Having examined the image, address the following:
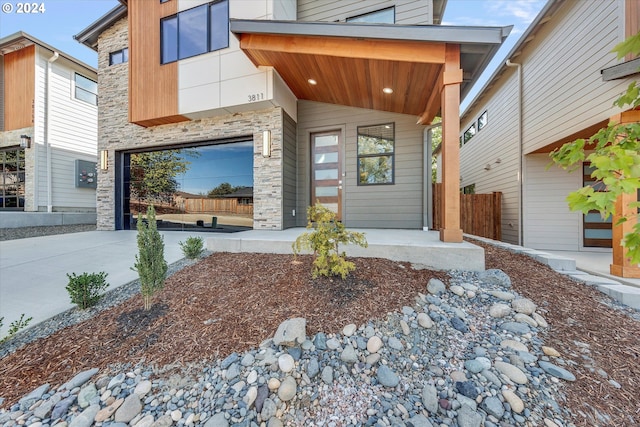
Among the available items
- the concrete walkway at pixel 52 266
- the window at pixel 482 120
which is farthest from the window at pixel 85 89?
the window at pixel 482 120

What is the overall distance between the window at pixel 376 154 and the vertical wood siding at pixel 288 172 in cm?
168

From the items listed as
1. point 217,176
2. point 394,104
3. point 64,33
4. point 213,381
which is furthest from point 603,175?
point 64,33

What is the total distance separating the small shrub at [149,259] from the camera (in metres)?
2.51

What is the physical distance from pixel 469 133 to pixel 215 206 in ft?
35.2

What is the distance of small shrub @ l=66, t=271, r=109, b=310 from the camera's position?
2.76m

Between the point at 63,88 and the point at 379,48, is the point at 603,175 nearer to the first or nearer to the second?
the point at 379,48

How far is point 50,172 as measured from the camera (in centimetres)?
904

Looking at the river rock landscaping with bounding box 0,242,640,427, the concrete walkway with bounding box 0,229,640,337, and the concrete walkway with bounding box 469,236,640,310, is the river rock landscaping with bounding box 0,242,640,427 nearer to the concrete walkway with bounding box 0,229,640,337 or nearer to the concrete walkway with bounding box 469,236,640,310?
the concrete walkway with bounding box 469,236,640,310

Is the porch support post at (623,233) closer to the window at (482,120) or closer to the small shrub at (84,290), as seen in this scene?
the window at (482,120)

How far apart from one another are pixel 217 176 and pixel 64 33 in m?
7.55

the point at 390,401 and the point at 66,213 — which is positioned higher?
the point at 66,213

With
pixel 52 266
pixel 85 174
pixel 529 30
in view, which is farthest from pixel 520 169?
pixel 85 174

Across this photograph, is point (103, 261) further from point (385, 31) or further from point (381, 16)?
point (381, 16)

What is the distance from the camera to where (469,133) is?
10.9 m
